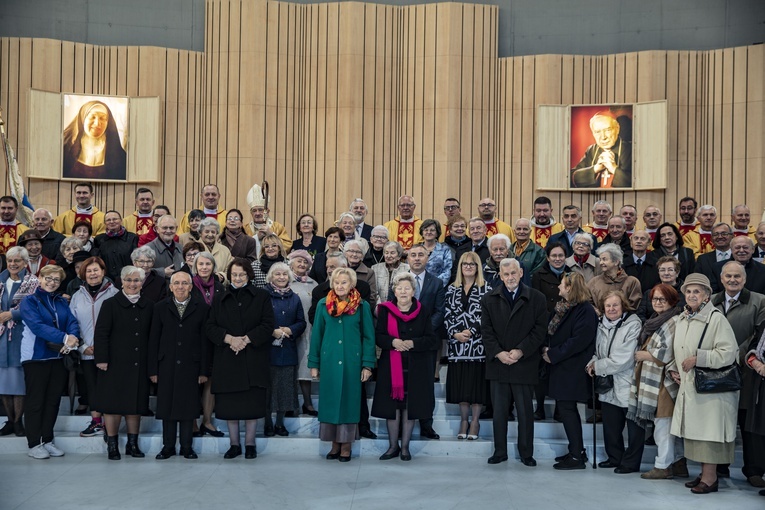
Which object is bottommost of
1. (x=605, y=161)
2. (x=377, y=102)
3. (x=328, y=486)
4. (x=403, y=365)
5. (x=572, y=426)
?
(x=328, y=486)

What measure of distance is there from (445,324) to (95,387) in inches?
117

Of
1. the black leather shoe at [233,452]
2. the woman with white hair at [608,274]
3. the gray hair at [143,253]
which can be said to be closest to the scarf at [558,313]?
the woman with white hair at [608,274]

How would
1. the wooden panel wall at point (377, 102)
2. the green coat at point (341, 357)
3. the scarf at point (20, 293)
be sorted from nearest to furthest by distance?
the green coat at point (341, 357) → the scarf at point (20, 293) → the wooden panel wall at point (377, 102)

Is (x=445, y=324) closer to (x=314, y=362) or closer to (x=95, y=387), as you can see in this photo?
(x=314, y=362)

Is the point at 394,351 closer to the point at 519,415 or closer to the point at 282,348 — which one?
the point at 282,348

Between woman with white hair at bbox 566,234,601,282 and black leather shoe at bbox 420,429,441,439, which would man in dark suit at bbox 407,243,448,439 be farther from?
woman with white hair at bbox 566,234,601,282

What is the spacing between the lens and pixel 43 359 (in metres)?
7.29

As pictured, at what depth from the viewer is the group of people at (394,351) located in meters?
6.83

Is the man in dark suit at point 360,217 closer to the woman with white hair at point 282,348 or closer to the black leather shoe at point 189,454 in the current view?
the woman with white hair at point 282,348

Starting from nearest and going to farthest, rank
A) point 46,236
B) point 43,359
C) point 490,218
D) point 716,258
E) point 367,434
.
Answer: point 43,359, point 367,434, point 716,258, point 46,236, point 490,218

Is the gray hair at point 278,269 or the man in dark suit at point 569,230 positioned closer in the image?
the gray hair at point 278,269

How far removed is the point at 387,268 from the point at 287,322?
46.7 inches

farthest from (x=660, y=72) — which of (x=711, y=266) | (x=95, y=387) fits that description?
(x=95, y=387)

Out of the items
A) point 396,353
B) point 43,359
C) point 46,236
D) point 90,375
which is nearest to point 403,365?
point 396,353
